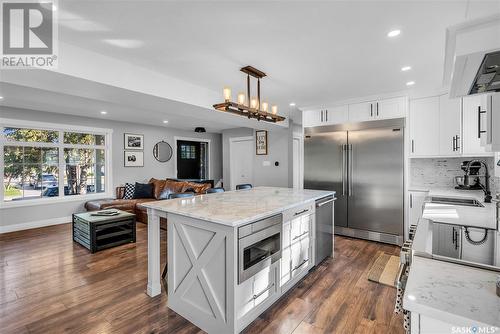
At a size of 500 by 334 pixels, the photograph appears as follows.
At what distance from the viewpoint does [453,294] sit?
0.80 meters

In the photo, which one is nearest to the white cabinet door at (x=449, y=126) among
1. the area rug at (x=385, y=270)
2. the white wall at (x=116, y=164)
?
the area rug at (x=385, y=270)

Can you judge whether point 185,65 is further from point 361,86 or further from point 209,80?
point 361,86

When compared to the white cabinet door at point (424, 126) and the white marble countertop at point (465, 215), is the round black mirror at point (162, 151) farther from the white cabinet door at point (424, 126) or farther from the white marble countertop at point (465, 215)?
the white marble countertop at point (465, 215)

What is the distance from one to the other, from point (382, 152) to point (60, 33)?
433 cm

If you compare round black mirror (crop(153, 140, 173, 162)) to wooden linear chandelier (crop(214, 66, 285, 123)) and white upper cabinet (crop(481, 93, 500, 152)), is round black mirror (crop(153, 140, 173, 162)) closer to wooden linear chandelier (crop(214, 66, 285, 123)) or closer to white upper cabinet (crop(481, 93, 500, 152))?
wooden linear chandelier (crop(214, 66, 285, 123))

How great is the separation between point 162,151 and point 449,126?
656 cm

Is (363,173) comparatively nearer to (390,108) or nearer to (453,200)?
(390,108)

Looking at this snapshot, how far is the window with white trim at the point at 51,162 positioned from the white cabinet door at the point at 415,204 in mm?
6458

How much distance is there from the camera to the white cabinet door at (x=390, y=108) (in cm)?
385

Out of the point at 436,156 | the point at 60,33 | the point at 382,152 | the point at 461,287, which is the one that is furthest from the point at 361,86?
the point at 60,33

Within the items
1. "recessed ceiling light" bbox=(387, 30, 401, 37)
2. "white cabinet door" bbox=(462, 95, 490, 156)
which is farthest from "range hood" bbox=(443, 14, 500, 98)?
"white cabinet door" bbox=(462, 95, 490, 156)

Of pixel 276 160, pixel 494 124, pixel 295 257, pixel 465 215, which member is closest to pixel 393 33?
pixel 494 124

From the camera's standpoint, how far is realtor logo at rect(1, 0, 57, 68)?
1833 mm

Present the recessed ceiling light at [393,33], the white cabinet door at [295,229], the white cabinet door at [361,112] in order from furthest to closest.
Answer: the white cabinet door at [361,112] → the white cabinet door at [295,229] → the recessed ceiling light at [393,33]
